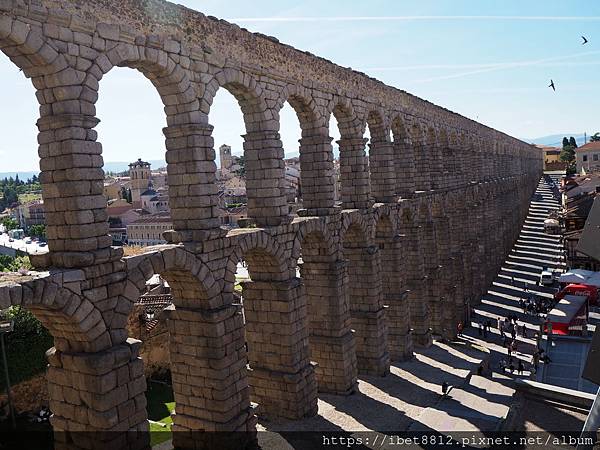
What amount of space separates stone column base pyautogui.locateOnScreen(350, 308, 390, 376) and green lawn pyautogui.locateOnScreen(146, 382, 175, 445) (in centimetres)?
785

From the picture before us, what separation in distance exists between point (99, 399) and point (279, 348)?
23.4ft

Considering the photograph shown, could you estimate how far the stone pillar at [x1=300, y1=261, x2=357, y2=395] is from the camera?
62.8 feet

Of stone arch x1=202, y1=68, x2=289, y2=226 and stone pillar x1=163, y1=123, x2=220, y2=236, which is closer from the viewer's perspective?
stone pillar x1=163, y1=123, x2=220, y2=236

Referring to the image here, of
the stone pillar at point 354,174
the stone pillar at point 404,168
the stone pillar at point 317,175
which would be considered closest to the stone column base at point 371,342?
the stone pillar at point 354,174

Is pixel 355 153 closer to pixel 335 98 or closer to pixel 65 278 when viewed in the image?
pixel 335 98

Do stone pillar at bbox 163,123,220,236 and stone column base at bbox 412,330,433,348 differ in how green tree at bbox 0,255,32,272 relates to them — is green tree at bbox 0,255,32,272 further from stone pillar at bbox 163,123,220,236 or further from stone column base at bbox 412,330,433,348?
stone column base at bbox 412,330,433,348

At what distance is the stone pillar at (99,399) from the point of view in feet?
34.8

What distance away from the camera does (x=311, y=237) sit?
1922cm

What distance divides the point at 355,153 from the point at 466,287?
733 inches

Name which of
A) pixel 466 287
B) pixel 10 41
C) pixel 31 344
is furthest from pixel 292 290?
pixel 466 287

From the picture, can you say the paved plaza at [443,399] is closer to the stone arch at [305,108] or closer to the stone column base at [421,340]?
the stone column base at [421,340]

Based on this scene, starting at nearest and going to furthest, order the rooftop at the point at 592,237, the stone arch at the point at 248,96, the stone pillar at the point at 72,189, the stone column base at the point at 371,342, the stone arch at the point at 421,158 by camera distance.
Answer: the rooftop at the point at 592,237
the stone pillar at the point at 72,189
the stone arch at the point at 248,96
the stone column base at the point at 371,342
the stone arch at the point at 421,158

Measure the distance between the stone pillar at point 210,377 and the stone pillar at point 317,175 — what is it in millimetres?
6346

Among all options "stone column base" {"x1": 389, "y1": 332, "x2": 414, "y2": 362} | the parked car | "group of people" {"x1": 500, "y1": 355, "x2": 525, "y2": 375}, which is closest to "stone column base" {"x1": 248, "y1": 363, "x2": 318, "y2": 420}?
"stone column base" {"x1": 389, "y1": 332, "x2": 414, "y2": 362}
